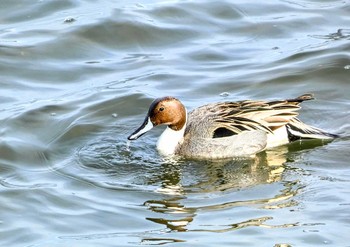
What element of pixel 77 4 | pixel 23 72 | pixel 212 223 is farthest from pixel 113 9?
pixel 212 223

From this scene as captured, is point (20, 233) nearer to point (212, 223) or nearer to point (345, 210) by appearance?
point (212, 223)

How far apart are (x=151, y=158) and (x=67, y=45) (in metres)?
3.57

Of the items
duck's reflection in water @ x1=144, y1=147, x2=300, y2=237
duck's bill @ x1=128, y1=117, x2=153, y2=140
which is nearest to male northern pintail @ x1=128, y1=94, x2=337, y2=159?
duck's bill @ x1=128, y1=117, x2=153, y2=140

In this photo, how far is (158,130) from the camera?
38.4ft

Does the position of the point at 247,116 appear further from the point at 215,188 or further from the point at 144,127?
the point at 215,188

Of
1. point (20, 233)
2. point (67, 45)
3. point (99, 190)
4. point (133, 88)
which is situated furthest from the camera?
point (67, 45)

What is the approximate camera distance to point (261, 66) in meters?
13.1

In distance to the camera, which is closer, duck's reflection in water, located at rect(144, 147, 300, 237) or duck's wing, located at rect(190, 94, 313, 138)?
duck's reflection in water, located at rect(144, 147, 300, 237)

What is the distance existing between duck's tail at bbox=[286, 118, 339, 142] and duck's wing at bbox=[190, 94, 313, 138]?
0.26ft

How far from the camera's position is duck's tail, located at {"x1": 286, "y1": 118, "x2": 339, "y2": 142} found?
10.9 m

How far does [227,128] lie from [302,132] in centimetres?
80

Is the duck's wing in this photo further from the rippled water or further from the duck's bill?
the duck's bill

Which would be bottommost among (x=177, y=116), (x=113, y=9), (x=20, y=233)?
(x=20, y=233)

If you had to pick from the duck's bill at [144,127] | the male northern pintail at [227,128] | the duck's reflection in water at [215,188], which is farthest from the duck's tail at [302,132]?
the duck's bill at [144,127]
